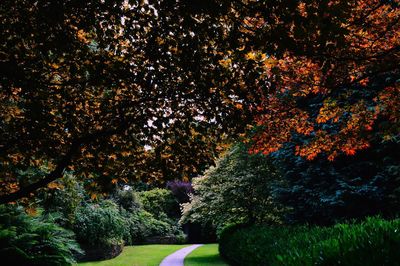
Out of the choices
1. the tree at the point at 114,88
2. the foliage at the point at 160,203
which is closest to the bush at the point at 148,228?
the foliage at the point at 160,203

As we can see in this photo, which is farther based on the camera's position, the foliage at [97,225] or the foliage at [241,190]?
the foliage at [97,225]

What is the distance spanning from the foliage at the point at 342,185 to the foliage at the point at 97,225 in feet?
29.8

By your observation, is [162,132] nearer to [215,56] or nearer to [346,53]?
[215,56]

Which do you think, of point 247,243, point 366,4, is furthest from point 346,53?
point 247,243

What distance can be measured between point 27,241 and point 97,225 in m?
8.60

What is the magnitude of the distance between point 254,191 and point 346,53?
11.5m

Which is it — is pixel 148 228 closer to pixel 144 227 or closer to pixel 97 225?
pixel 144 227

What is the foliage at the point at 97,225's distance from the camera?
17219mm

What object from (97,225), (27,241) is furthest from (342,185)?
(97,225)

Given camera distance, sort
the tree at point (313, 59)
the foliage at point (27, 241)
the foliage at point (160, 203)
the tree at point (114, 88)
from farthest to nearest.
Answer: the foliage at point (160, 203) → the foliage at point (27, 241) → the tree at point (114, 88) → the tree at point (313, 59)

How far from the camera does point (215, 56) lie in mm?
4605

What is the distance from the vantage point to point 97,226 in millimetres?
17594

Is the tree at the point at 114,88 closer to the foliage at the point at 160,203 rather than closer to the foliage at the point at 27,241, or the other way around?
the foliage at the point at 27,241

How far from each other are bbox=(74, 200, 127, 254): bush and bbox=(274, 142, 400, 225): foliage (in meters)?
9.09
